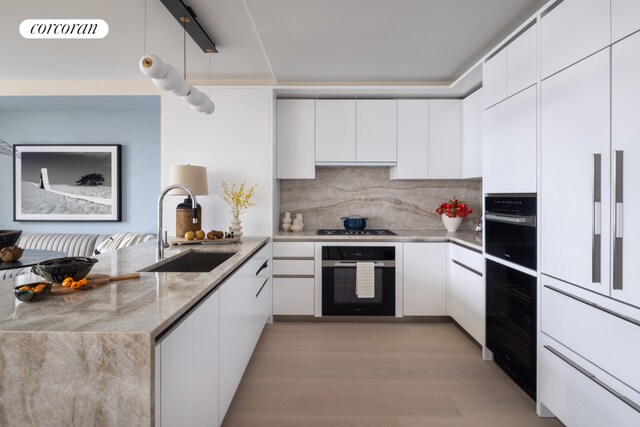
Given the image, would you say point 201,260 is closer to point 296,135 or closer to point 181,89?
point 181,89

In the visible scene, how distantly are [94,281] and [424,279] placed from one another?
2.80m

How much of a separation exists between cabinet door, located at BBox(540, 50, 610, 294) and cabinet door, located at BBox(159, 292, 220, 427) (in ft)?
5.39

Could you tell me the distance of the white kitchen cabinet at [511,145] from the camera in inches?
80.6

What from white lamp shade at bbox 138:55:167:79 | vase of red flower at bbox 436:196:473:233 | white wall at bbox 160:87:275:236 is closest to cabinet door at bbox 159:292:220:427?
white lamp shade at bbox 138:55:167:79

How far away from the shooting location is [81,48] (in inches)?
127

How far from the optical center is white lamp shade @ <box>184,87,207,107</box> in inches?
93.1

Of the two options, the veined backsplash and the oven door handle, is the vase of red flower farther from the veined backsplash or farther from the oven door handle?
the oven door handle

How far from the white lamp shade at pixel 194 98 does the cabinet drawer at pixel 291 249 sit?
4.92 ft

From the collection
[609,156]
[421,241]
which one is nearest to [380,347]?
[421,241]

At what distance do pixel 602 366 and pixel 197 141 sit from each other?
11.1ft

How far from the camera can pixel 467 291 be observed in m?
3.01

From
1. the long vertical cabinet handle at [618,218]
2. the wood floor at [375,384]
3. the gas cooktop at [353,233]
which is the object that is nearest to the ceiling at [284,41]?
the long vertical cabinet handle at [618,218]

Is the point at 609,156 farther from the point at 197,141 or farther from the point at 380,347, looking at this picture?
the point at 197,141

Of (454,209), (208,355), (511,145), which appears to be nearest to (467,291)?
(454,209)
